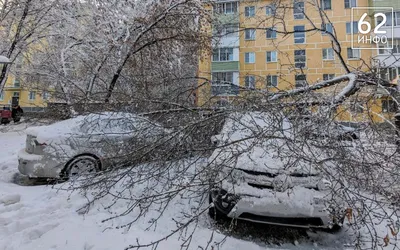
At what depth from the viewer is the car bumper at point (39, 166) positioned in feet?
15.5

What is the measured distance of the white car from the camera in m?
4.50

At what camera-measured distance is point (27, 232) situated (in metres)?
3.04

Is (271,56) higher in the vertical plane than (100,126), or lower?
higher

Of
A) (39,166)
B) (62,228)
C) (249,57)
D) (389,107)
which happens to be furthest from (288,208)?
(249,57)

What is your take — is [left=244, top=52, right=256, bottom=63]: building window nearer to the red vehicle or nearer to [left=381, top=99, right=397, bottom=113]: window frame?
the red vehicle

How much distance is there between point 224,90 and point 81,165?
308cm

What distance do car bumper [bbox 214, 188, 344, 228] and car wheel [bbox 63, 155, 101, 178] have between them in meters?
3.06

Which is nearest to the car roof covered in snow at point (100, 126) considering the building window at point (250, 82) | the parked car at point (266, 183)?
the parked car at point (266, 183)

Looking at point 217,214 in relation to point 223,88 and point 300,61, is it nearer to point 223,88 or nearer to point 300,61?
point 223,88

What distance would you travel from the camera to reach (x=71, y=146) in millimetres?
4910

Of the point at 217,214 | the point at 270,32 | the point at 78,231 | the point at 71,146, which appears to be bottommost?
the point at 78,231

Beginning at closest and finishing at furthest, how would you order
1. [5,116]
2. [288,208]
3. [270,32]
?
1. [288,208]
2. [270,32]
3. [5,116]

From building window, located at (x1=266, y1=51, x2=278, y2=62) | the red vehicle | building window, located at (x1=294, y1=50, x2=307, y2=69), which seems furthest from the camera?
building window, located at (x1=266, y1=51, x2=278, y2=62)

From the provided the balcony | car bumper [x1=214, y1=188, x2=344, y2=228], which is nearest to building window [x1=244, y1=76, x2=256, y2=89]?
the balcony
